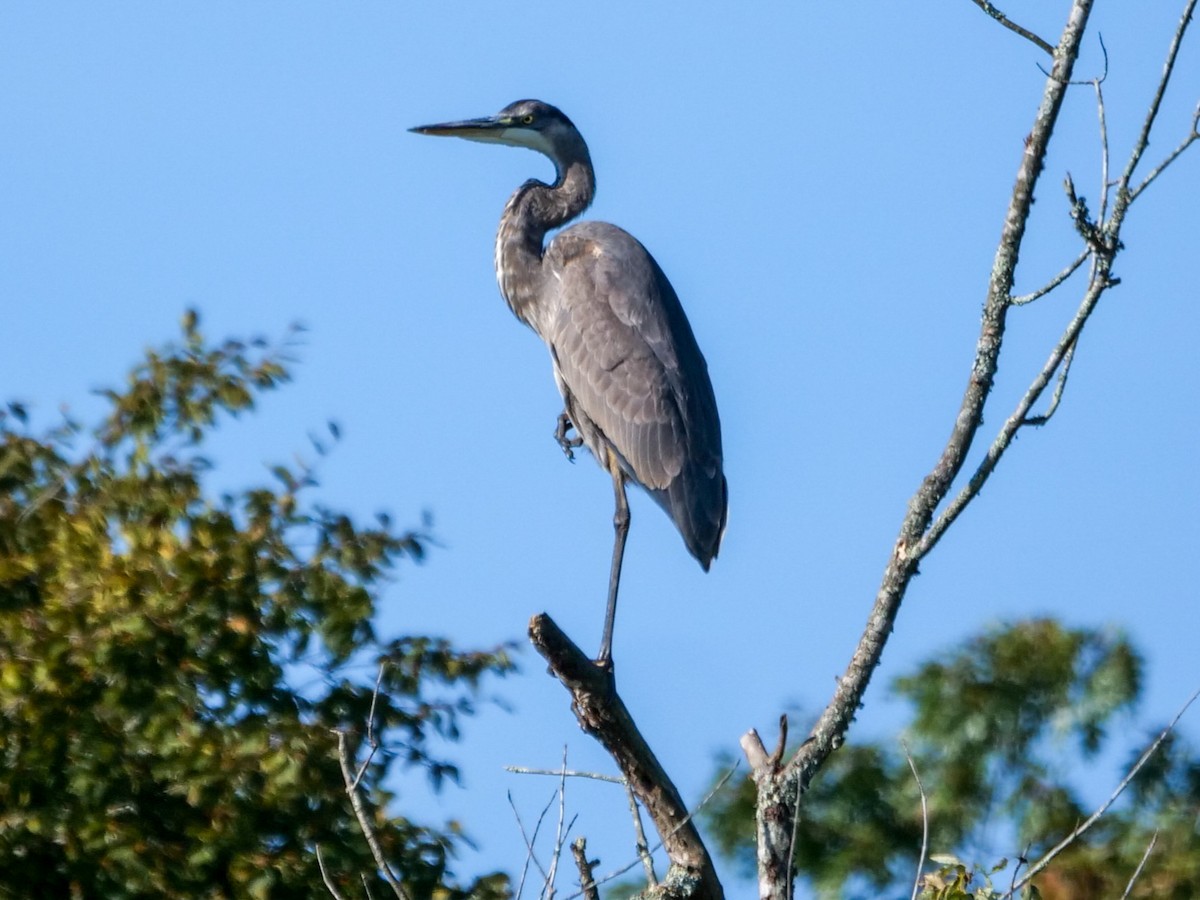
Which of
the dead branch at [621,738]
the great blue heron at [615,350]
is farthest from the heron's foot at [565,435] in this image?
the dead branch at [621,738]

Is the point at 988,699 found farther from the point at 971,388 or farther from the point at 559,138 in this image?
the point at 971,388

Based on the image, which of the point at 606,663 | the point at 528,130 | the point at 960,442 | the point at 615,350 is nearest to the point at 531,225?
the point at 528,130

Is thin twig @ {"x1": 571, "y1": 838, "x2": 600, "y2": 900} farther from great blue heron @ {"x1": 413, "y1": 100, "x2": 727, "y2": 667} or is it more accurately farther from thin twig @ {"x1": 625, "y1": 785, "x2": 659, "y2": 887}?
great blue heron @ {"x1": 413, "y1": 100, "x2": 727, "y2": 667}

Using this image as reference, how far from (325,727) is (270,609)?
0.45 metres

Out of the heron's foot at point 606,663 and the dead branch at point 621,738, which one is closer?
the dead branch at point 621,738

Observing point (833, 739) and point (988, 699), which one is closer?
point (833, 739)

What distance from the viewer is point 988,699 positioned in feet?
32.3

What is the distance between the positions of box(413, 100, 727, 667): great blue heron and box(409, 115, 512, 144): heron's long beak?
260mm

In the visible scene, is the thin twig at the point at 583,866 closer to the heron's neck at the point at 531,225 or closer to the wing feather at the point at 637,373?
the wing feather at the point at 637,373

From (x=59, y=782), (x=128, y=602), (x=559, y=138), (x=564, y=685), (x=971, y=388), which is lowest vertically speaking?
(x=971, y=388)

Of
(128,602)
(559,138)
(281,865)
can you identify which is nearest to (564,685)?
(281,865)

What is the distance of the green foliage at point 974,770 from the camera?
941cm

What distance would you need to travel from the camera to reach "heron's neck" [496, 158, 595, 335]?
7699mm

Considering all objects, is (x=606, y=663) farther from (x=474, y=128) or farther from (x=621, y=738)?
(x=474, y=128)
